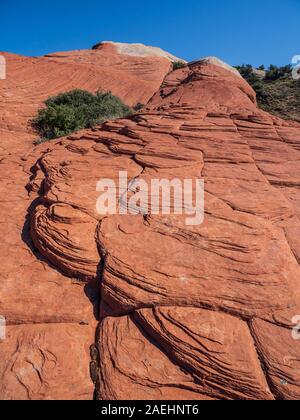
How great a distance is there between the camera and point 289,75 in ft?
72.1

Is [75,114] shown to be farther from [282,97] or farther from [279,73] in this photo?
[279,73]

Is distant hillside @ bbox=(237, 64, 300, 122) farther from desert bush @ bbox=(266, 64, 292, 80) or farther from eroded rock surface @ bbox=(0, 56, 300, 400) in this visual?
eroded rock surface @ bbox=(0, 56, 300, 400)

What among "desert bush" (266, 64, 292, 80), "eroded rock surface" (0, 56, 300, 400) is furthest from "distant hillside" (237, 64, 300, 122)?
"eroded rock surface" (0, 56, 300, 400)

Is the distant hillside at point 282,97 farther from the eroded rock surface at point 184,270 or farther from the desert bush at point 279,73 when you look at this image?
the eroded rock surface at point 184,270

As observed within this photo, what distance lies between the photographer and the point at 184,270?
360cm

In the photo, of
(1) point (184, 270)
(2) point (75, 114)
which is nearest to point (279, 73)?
Result: (2) point (75, 114)

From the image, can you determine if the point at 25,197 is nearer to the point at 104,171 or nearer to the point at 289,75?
the point at 104,171

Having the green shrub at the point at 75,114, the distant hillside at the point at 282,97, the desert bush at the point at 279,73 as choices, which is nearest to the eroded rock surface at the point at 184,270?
the green shrub at the point at 75,114

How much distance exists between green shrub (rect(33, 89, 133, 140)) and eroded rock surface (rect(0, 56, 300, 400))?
6.75 meters

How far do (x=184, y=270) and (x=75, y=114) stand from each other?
11.8 m

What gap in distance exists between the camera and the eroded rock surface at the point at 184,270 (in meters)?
2.90
